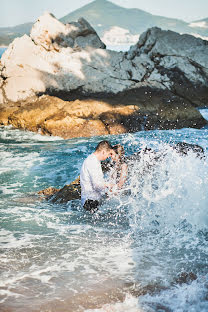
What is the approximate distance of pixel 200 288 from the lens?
3.22m

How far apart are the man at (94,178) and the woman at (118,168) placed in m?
0.21

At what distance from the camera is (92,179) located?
18.8 feet

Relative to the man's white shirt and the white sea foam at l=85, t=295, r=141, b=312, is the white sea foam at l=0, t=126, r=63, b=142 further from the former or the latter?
the white sea foam at l=85, t=295, r=141, b=312

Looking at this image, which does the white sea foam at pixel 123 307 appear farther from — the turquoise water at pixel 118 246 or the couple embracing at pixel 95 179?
the couple embracing at pixel 95 179

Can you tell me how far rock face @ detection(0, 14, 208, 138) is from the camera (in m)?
14.8

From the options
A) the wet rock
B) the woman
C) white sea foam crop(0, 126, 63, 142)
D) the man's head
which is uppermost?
the man's head

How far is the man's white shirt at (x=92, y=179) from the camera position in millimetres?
5648

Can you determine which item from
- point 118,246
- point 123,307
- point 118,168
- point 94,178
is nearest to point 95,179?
point 94,178

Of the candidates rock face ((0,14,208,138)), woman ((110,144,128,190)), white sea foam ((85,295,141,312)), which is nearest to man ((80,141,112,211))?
woman ((110,144,128,190))

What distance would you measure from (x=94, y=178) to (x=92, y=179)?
1.9 inches

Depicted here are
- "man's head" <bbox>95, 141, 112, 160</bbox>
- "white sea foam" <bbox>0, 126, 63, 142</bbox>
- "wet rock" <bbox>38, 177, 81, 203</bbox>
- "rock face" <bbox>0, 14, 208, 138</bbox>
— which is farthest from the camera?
"rock face" <bbox>0, 14, 208, 138</bbox>

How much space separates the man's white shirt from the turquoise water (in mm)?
298

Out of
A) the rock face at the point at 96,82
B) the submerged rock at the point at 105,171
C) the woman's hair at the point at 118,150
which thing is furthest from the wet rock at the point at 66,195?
the rock face at the point at 96,82

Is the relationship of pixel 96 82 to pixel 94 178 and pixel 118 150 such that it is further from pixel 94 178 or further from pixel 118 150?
pixel 94 178
